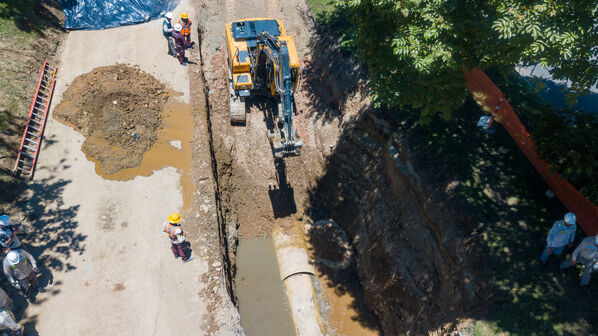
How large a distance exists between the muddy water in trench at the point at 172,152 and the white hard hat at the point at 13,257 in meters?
4.44

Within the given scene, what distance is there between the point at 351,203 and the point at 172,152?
7896 millimetres

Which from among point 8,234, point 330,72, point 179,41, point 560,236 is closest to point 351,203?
point 330,72

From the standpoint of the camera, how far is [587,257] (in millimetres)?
10008

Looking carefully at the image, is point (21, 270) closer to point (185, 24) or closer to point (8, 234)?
point (8, 234)

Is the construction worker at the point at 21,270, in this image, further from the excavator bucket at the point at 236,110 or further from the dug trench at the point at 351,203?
the excavator bucket at the point at 236,110

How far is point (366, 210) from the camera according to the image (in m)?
16.1

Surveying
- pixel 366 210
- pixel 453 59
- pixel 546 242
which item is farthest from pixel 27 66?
pixel 546 242

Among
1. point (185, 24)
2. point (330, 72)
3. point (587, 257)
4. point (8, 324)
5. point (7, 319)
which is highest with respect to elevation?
point (185, 24)

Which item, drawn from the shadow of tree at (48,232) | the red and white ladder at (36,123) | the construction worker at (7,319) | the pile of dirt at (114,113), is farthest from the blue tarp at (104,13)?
the construction worker at (7,319)

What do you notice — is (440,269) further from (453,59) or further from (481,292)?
(453,59)

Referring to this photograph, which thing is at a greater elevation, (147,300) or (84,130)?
(84,130)

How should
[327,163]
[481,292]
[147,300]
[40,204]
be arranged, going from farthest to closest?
1. [327,163]
2. [40,204]
3. [147,300]
4. [481,292]

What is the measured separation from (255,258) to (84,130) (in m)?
8.72

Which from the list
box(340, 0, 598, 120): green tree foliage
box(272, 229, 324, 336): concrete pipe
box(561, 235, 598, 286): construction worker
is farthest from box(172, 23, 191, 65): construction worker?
box(561, 235, 598, 286): construction worker
